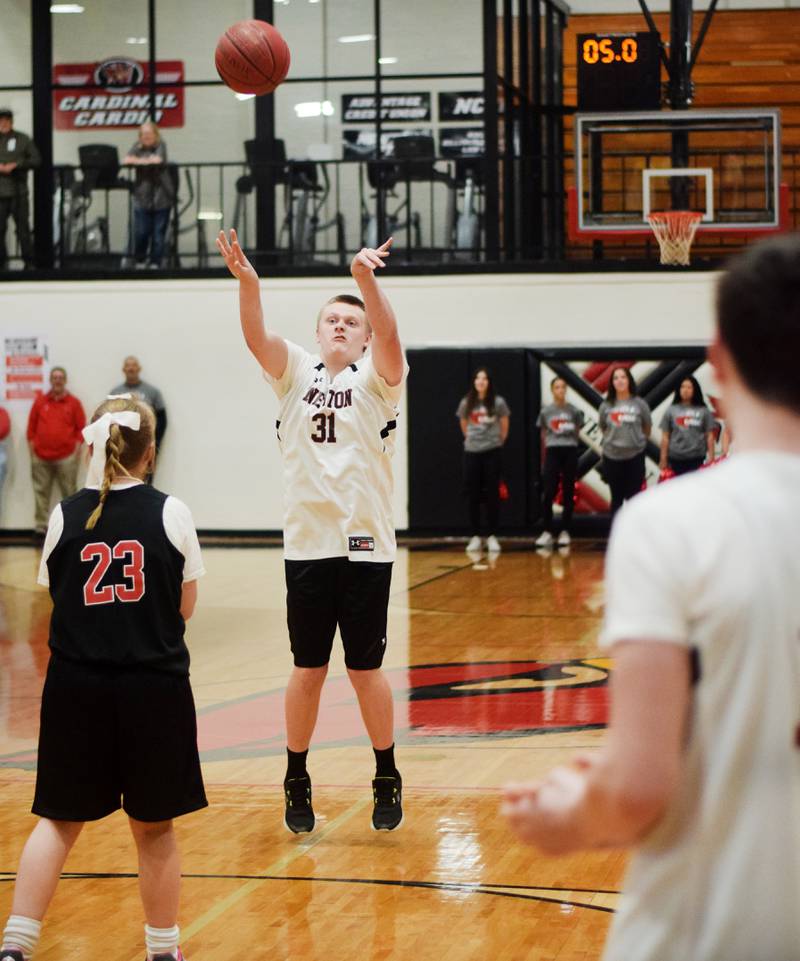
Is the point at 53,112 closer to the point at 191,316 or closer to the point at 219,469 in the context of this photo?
the point at 191,316

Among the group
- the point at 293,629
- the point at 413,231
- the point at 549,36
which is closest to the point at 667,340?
the point at 413,231

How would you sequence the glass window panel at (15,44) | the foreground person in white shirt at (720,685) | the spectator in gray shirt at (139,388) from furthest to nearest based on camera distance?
the glass window panel at (15,44)
the spectator in gray shirt at (139,388)
the foreground person in white shirt at (720,685)

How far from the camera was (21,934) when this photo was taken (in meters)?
3.44

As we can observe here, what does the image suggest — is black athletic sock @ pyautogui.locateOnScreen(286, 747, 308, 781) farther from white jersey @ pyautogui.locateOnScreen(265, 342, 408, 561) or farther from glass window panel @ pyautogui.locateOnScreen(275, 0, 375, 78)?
glass window panel @ pyautogui.locateOnScreen(275, 0, 375, 78)

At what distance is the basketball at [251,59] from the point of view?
855 centimetres

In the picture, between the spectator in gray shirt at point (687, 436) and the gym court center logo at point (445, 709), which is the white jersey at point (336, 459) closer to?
the gym court center logo at point (445, 709)

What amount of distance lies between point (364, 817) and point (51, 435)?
12.2 meters

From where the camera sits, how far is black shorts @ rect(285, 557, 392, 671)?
4.84 m

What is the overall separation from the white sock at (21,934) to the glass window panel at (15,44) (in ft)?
53.7

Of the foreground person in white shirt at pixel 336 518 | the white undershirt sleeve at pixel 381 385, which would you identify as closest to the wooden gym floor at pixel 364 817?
the foreground person in white shirt at pixel 336 518

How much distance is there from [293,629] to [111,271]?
12.5m

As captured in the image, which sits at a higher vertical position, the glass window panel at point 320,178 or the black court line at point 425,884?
the glass window panel at point 320,178

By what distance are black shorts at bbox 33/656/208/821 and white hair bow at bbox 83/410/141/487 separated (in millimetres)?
465

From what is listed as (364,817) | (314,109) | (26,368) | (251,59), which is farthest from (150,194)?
(364,817)
